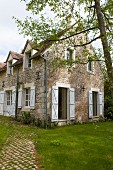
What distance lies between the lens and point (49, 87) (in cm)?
1086

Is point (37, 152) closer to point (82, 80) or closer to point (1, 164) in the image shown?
point (1, 164)

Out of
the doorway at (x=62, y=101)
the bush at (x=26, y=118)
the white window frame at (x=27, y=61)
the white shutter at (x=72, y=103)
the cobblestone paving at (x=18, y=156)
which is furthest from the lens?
the doorway at (x=62, y=101)

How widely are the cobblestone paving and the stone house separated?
4.04 metres

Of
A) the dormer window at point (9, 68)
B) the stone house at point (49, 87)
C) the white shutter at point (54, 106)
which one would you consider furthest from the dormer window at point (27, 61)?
the white shutter at point (54, 106)

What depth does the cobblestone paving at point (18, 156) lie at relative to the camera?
4438 millimetres

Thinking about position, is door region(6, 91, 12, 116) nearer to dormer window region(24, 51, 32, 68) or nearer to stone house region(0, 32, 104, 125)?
stone house region(0, 32, 104, 125)

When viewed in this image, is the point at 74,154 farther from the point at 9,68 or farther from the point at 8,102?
the point at 9,68

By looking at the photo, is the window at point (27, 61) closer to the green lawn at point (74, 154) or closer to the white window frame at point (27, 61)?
the white window frame at point (27, 61)

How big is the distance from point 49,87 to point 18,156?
19.7 ft

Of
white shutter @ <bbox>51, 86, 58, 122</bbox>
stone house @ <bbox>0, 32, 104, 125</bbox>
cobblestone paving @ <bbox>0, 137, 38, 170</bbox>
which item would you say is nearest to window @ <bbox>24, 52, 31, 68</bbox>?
stone house @ <bbox>0, 32, 104, 125</bbox>

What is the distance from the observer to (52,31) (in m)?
5.36

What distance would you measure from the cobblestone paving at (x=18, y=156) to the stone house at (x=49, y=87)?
4041 mm

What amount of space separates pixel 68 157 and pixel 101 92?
423 inches

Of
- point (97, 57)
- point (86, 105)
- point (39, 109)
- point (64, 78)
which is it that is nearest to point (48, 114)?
point (39, 109)
